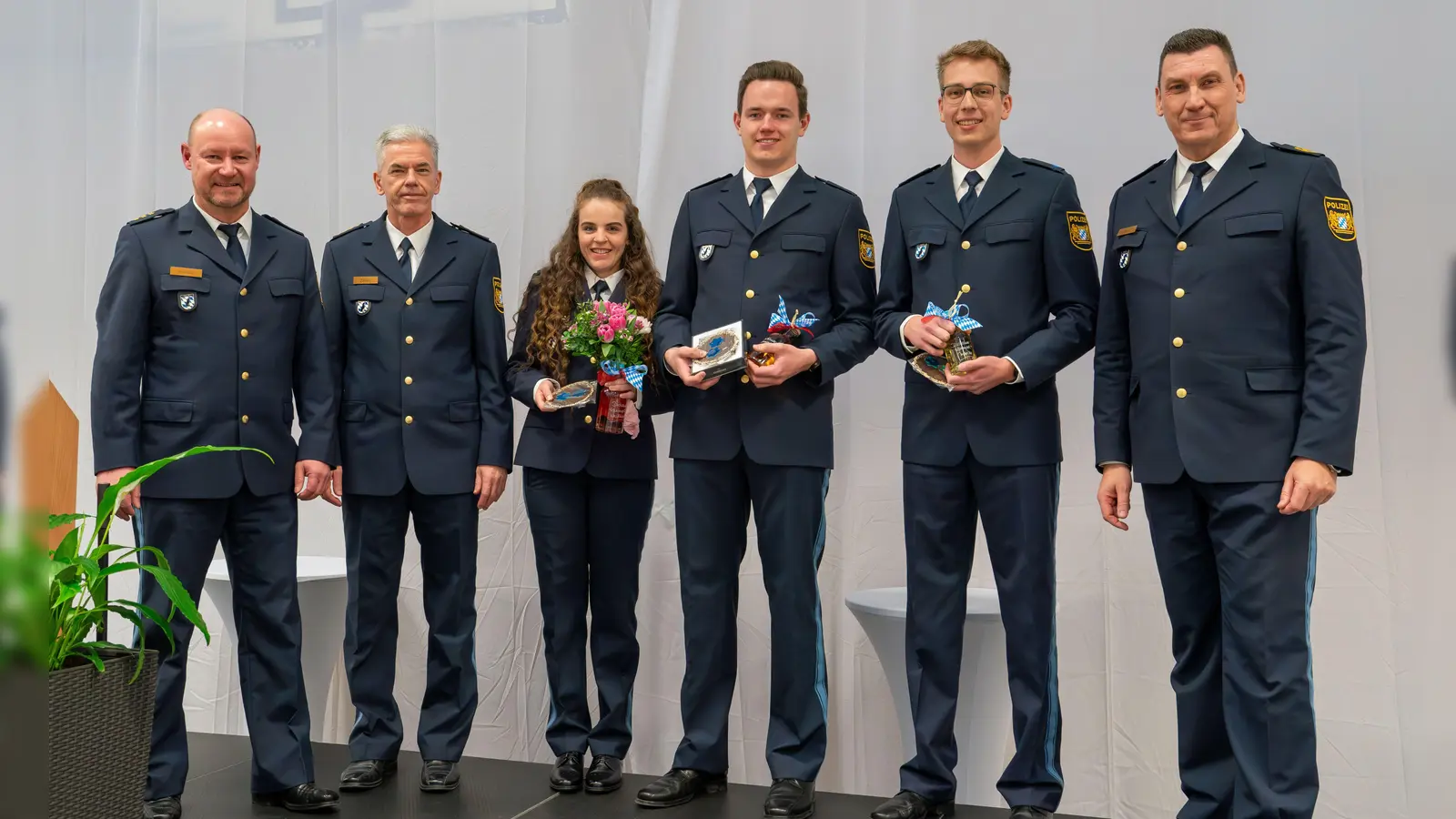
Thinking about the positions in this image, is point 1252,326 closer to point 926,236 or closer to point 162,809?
point 926,236

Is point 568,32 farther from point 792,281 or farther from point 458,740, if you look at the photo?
point 458,740

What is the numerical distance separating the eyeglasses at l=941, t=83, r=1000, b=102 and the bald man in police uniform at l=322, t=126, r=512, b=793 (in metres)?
1.35

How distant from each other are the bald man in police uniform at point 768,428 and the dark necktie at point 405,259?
0.73 metres

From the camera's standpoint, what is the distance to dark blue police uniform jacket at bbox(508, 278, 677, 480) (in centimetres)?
291

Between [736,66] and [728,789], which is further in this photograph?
[736,66]

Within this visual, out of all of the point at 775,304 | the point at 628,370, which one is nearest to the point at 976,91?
the point at 775,304

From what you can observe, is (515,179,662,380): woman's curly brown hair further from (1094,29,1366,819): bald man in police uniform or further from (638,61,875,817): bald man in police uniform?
(1094,29,1366,819): bald man in police uniform

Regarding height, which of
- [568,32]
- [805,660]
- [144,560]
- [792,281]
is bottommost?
[805,660]

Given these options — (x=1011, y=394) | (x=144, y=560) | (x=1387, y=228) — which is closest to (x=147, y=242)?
(x=144, y=560)

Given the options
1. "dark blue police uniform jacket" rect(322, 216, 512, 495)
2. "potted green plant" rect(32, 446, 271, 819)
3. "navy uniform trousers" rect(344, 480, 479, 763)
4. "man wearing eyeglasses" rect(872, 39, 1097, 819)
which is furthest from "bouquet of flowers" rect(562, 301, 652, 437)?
"potted green plant" rect(32, 446, 271, 819)

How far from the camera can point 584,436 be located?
9.57 feet

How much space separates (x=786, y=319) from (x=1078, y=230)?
0.70 m

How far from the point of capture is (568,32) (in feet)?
12.7

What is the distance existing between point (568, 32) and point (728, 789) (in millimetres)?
2529
